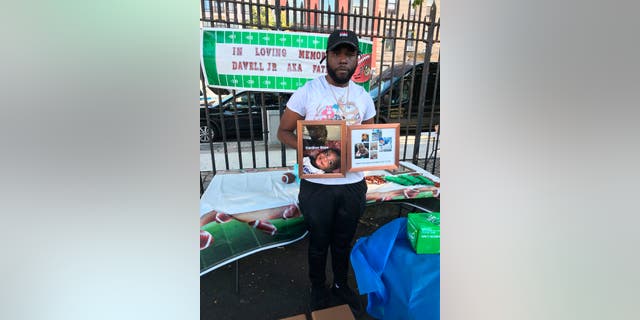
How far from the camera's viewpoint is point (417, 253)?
1949 mm

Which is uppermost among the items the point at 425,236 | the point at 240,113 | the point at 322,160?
the point at 322,160

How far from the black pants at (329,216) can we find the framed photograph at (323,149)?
109mm

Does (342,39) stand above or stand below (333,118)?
above

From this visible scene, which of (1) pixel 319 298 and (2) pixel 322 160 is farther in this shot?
(1) pixel 319 298

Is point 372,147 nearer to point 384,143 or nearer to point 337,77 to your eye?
point 384,143

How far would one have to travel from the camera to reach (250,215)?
9.14 feet

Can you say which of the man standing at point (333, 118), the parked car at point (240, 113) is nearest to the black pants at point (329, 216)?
the man standing at point (333, 118)

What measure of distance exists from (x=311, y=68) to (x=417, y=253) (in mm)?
2625

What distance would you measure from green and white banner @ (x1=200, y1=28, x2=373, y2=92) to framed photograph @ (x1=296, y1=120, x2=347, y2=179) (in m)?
1.94

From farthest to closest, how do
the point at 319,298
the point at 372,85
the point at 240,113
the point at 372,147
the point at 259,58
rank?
the point at 240,113
the point at 372,85
the point at 259,58
the point at 319,298
the point at 372,147

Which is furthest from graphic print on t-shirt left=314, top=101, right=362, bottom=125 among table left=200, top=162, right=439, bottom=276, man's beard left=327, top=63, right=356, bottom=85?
table left=200, top=162, right=439, bottom=276

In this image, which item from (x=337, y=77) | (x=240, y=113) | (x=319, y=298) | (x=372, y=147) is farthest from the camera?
(x=240, y=113)

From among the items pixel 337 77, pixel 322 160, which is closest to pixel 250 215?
pixel 322 160

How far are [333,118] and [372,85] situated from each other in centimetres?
551
